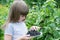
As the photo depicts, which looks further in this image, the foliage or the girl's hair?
the foliage

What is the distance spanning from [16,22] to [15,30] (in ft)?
0.33

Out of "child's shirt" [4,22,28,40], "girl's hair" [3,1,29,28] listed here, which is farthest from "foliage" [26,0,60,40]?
"girl's hair" [3,1,29,28]

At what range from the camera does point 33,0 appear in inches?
311

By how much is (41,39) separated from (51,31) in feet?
0.97

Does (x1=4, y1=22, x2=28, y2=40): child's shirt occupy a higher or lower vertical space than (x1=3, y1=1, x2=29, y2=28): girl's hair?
lower

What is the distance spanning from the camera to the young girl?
316 cm

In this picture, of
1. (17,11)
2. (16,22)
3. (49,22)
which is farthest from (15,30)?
(49,22)

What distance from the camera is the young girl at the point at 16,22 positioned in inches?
124

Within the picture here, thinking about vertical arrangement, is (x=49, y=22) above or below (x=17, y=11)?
below

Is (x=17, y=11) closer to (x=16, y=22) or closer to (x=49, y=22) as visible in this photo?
(x=16, y=22)

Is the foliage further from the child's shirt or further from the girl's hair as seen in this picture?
the girl's hair

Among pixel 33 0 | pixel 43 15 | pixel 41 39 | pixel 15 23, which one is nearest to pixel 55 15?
pixel 43 15

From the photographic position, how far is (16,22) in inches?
127

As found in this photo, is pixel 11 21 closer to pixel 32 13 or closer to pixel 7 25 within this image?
pixel 7 25
